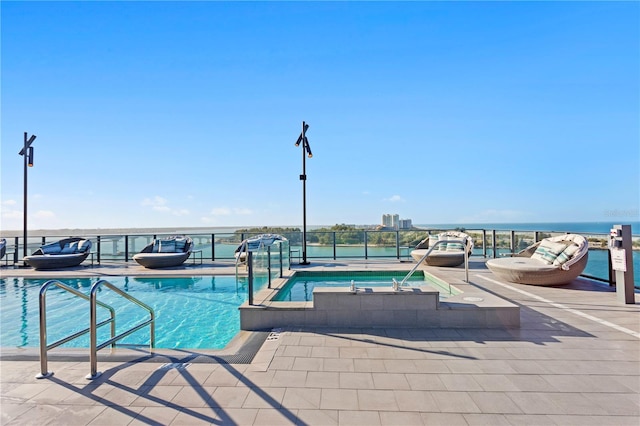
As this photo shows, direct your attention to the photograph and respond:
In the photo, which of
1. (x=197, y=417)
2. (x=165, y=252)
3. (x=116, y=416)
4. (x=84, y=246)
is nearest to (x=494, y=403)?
(x=197, y=417)

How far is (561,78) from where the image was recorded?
952 cm

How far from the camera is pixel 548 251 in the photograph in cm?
630

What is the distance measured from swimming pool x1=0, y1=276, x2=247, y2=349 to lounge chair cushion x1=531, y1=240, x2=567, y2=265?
5.51m

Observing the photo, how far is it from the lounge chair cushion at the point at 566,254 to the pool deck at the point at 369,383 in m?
2.19

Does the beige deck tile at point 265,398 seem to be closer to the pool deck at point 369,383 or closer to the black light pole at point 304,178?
the pool deck at point 369,383

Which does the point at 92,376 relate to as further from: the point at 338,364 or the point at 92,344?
the point at 338,364

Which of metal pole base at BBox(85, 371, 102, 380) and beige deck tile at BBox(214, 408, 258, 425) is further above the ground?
beige deck tile at BBox(214, 408, 258, 425)

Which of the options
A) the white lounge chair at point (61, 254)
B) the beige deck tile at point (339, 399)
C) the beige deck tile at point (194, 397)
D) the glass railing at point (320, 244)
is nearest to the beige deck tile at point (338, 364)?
the beige deck tile at point (339, 399)

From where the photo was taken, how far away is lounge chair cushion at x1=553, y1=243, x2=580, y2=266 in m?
5.75

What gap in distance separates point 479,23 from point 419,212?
25474mm

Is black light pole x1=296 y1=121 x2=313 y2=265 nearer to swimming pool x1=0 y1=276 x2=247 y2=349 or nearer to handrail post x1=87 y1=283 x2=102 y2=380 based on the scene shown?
swimming pool x1=0 y1=276 x2=247 y2=349

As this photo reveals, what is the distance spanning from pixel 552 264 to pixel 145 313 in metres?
6.98

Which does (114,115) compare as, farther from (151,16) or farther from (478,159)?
(478,159)

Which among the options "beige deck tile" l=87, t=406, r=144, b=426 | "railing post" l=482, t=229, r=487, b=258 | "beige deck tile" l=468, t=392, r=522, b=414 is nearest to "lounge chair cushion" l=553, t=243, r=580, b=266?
"railing post" l=482, t=229, r=487, b=258
